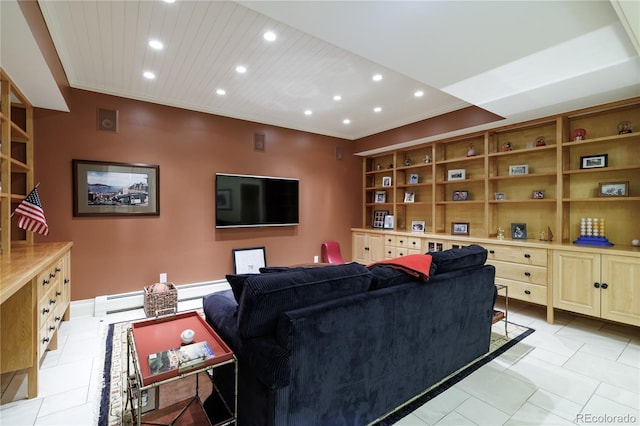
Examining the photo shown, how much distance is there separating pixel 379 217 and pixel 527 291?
301 centimetres

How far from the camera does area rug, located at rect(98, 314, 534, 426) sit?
73.5 inches

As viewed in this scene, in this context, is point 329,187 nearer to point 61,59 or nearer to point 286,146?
point 286,146

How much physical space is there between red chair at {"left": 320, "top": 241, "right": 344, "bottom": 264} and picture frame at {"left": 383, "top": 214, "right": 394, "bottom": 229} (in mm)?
1093

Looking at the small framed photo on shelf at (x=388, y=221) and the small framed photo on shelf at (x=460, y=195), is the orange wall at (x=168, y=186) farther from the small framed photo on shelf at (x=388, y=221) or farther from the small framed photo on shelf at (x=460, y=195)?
the small framed photo on shelf at (x=460, y=195)

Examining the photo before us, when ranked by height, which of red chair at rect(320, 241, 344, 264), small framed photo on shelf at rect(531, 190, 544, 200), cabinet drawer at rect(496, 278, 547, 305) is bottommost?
cabinet drawer at rect(496, 278, 547, 305)

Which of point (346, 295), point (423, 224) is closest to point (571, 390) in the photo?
point (346, 295)

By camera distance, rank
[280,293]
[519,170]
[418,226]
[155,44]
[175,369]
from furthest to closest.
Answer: [418,226]
[519,170]
[155,44]
[280,293]
[175,369]

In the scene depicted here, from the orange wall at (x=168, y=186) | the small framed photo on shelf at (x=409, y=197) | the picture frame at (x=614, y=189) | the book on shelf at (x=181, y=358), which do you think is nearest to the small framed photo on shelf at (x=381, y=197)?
the small framed photo on shelf at (x=409, y=197)

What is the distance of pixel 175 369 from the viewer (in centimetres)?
134

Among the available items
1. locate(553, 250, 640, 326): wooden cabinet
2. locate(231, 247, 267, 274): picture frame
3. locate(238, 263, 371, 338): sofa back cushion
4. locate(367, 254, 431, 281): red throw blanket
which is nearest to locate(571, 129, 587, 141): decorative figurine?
locate(553, 250, 640, 326): wooden cabinet

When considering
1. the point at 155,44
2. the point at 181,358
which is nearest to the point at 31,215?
the point at 155,44

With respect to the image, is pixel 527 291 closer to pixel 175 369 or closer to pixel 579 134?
pixel 579 134
